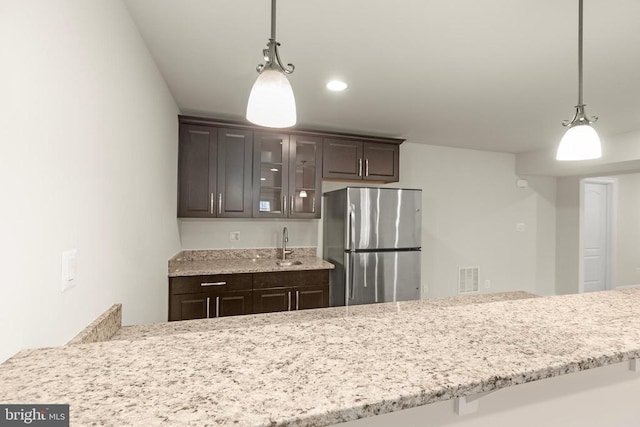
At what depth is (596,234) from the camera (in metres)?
5.77

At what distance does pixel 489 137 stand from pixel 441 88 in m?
1.92

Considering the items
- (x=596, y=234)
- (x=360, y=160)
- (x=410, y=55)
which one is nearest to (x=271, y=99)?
(x=410, y=55)

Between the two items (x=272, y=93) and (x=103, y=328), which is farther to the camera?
(x=103, y=328)

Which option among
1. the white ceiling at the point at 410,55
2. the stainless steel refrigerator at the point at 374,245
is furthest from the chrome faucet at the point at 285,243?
the white ceiling at the point at 410,55

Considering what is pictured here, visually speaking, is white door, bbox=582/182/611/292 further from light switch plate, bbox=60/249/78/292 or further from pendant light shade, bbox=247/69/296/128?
light switch plate, bbox=60/249/78/292

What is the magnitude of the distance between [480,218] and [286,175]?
3.09m

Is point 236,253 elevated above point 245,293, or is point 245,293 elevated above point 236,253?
point 236,253

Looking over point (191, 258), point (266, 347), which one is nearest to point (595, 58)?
point (266, 347)

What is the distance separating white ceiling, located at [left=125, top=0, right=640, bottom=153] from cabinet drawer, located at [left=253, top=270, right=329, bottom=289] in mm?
1530

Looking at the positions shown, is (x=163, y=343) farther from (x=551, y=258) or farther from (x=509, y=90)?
(x=551, y=258)

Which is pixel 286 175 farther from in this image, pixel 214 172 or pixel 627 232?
pixel 627 232

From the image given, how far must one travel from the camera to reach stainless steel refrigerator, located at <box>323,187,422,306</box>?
3285 mm

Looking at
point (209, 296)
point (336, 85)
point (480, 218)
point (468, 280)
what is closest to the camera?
point (336, 85)

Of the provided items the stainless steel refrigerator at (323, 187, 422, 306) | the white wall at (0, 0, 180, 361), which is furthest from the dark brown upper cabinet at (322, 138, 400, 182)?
the white wall at (0, 0, 180, 361)
